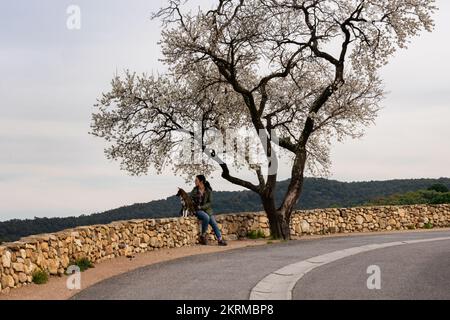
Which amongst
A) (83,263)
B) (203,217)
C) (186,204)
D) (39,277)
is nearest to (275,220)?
(186,204)

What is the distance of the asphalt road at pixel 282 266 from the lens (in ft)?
38.1

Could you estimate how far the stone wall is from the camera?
14023 mm

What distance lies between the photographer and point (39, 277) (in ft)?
46.8

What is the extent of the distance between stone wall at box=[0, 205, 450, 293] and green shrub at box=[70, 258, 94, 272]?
0.13m

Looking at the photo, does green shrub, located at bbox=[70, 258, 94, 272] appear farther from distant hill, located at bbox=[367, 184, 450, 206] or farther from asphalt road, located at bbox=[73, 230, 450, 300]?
distant hill, located at bbox=[367, 184, 450, 206]

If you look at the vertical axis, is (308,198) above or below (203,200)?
above

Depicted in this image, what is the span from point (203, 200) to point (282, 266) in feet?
20.9

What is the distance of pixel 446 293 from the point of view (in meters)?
11.6

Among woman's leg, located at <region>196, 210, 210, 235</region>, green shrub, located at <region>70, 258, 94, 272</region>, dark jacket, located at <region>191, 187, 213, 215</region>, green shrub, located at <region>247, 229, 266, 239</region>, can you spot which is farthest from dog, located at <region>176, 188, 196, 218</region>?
green shrub, located at <region>70, 258, 94, 272</region>

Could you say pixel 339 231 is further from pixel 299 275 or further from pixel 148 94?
pixel 299 275

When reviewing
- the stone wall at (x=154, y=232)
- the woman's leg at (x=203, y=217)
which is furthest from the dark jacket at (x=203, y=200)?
the stone wall at (x=154, y=232)

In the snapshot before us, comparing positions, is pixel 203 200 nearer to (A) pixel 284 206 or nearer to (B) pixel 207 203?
(B) pixel 207 203

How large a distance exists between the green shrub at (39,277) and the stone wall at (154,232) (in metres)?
0.11

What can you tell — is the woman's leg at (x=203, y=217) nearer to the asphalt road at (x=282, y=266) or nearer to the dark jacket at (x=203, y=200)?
the dark jacket at (x=203, y=200)
